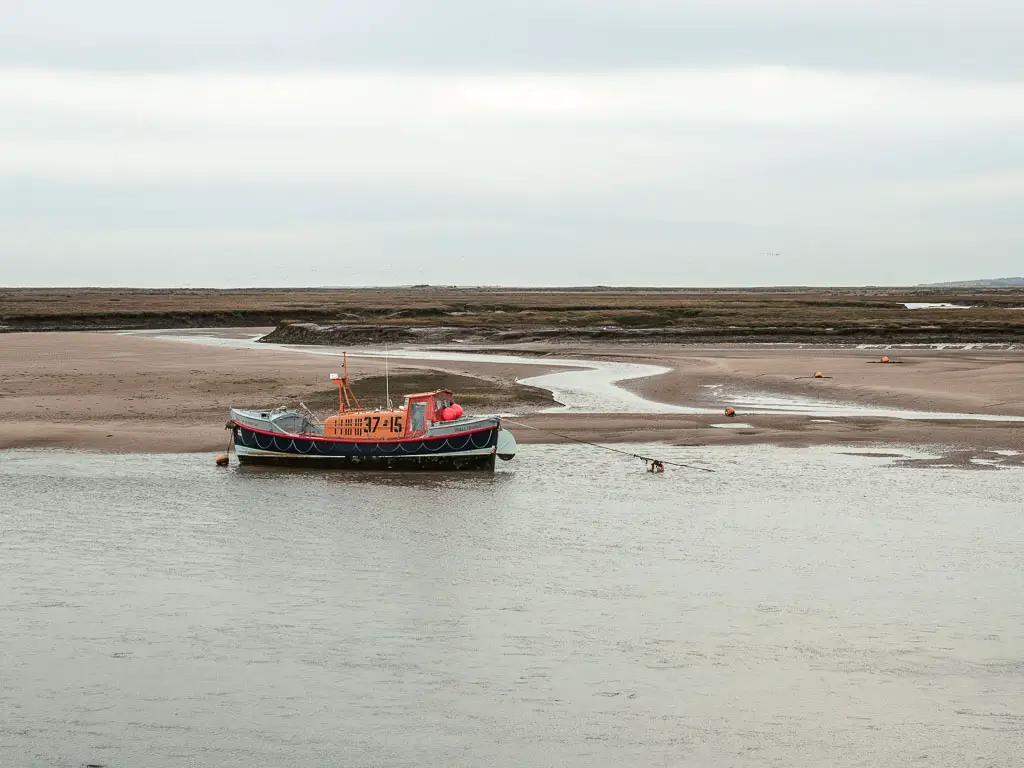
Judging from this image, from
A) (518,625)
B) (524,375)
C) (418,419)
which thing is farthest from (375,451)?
(524,375)

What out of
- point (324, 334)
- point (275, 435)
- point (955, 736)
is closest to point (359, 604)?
point (955, 736)

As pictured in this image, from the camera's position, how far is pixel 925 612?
53.0ft

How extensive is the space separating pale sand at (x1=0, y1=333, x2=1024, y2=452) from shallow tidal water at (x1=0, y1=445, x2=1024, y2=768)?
6929mm

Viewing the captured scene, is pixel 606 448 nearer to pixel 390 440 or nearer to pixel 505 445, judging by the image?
pixel 505 445

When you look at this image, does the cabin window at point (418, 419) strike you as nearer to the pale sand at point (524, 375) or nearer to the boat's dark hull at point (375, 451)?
the boat's dark hull at point (375, 451)

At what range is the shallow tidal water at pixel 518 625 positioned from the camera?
12.1 m

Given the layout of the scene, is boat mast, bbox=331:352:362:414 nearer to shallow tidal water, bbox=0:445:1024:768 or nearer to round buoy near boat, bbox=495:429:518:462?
round buoy near boat, bbox=495:429:518:462

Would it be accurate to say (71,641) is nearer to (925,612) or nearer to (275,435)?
(925,612)

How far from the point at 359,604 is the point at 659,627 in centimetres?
416

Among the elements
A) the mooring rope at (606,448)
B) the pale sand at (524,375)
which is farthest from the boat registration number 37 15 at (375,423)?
the mooring rope at (606,448)

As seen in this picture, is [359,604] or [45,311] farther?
[45,311]

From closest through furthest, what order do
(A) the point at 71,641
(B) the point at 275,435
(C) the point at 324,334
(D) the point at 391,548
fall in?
(A) the point at 71,641
(D) the point at 391,548
(B) the point at 275,435
(C) the point at 324,334

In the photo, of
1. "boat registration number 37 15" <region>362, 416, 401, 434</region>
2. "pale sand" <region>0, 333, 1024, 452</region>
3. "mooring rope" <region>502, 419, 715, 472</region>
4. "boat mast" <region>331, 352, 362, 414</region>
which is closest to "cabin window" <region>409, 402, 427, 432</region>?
"boat registration number 37 15" <region>362, 416, 401, 434</region>

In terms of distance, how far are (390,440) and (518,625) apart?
546 inches
